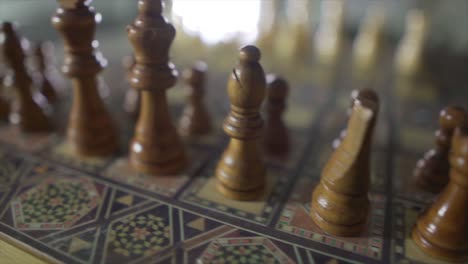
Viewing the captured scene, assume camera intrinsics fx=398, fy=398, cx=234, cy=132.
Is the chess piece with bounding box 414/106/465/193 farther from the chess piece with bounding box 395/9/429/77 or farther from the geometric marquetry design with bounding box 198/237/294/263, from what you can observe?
the chess piece with bounding box 395/9/429/77

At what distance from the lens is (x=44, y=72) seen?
115 cm

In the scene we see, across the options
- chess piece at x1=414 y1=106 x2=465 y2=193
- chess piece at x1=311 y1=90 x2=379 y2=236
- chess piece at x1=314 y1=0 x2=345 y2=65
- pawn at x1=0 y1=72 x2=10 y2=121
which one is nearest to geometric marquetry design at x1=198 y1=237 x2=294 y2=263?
chess piece at x1=311 y1=90 x2=379 y2=236

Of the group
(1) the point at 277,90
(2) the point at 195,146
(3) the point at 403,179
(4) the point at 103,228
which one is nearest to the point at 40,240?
(4) the point at 103,228

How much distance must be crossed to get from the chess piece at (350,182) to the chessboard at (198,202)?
0.02 meters

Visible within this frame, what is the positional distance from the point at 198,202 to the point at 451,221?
1.44ft

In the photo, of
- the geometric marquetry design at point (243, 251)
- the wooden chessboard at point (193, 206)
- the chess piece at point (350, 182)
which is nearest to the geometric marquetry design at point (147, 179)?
the wooden chessboard at point (193, 206)

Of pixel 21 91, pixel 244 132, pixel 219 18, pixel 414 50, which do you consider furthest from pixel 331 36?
pixel 21 91

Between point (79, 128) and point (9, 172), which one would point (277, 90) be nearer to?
point (79, 128)

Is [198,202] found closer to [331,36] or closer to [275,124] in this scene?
[275,124]

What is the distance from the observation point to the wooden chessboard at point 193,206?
66cm

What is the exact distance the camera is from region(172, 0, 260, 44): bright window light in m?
1.62

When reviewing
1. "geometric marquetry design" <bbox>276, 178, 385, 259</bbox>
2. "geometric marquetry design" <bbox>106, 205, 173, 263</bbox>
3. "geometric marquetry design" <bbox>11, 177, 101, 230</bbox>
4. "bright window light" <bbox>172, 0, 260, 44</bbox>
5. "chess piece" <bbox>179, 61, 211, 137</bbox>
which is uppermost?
"bright window light" <bbox>172, 0, 260, 44</bbox>

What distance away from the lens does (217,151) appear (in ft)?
3.18

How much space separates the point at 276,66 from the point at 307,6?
1.07 feet
